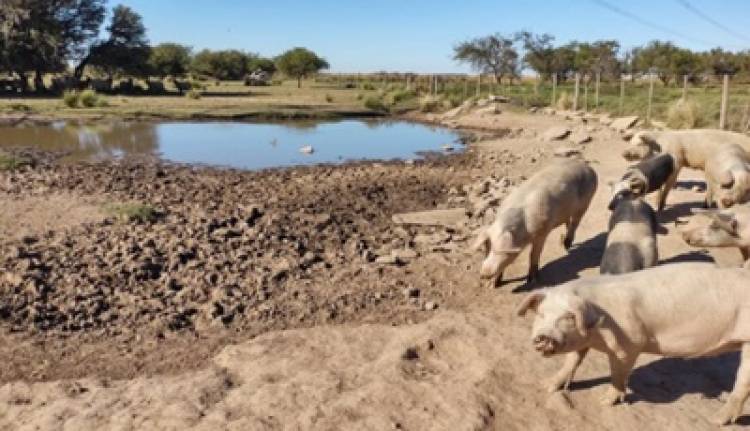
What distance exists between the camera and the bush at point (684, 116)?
1816cm

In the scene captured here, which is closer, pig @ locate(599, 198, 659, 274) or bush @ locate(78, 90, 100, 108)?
pig @ locate(599, 198, 659, 274)

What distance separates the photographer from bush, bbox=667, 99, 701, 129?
18.2 meters

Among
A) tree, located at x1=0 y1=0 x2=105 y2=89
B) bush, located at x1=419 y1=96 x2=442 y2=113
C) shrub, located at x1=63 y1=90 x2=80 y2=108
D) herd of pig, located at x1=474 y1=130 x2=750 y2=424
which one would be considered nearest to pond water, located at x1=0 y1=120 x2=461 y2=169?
bush, located at x1=419 y1=96 x2=442 y2=113

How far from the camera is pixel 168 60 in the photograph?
6069 cm

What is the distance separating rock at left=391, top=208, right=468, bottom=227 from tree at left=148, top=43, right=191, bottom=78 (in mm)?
46461

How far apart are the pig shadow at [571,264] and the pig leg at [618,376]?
8.29ft

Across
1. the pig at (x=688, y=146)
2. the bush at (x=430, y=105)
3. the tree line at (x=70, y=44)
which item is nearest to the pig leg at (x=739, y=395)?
the pig at (x=688, y=146)

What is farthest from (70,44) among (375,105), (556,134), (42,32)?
(556,134)

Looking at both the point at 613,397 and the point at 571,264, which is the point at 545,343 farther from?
the point at 571,264

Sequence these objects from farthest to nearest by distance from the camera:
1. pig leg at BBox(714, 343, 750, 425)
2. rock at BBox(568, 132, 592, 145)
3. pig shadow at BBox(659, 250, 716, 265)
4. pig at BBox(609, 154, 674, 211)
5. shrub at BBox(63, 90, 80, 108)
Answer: shrub at BBox(63, 90, 80, 108), rock at BBox(568, 132, 592, 145), pig at BBox(609, 154, 674, 211), pig shadow at BBox(659, 250, 716, 265), pig leg at BBox(714, 343, 750, 425)

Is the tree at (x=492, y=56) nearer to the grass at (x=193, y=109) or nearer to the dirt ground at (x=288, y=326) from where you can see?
the grass at (x=193, y=109)

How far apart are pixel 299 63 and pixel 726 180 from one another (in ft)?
222

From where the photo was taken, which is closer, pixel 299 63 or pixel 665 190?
pixel 665 190

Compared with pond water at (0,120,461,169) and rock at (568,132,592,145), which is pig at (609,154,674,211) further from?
pond water at (0,120,461,169)
